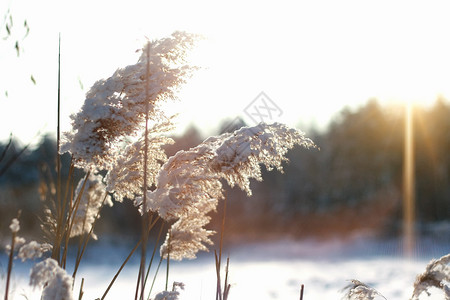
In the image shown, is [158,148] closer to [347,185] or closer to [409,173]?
[409,173]

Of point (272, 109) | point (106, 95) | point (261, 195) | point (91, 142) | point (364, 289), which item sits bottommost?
point (364, 289)

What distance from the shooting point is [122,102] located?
217 cm

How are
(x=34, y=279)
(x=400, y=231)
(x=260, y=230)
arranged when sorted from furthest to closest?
(x=260, y=230) → (x=400, y=231) → (x=34, y=279)

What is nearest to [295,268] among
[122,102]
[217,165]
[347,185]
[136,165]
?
[347,185]

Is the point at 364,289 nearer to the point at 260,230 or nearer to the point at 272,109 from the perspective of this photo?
the point at 272,109

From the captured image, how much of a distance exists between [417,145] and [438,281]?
28750 millimetres

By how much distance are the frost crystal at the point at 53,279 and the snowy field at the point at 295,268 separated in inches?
304

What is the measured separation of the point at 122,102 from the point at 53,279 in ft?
2.98

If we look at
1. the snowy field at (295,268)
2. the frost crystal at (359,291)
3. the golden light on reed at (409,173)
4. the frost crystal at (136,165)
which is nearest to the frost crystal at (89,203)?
the frost crystal at (136,165)

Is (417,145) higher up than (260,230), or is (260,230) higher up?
(417,145)

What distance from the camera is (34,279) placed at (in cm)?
155

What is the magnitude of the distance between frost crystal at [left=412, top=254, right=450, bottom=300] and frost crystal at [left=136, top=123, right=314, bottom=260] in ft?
3.25

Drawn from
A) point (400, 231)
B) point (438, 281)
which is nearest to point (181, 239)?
point (438, 281)

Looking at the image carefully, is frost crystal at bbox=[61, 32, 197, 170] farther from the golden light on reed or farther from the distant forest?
the golden light on reed
